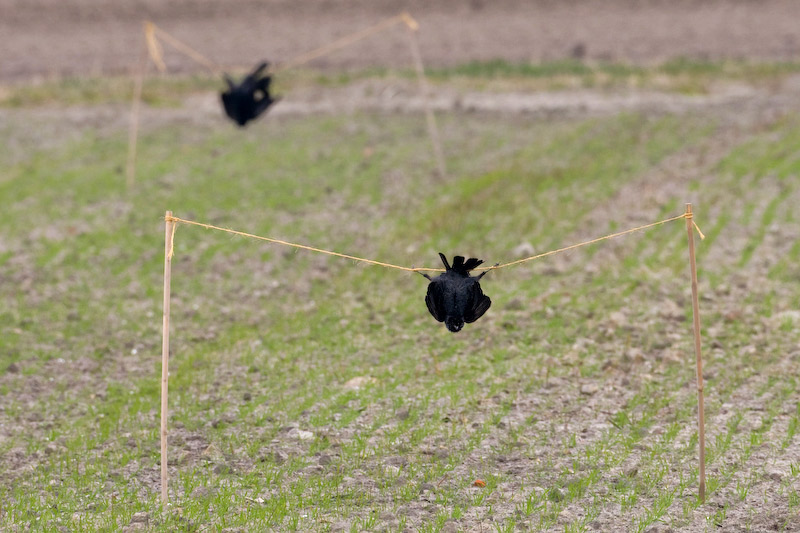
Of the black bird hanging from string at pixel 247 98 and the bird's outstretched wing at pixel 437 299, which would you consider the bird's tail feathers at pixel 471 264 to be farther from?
the black bird hanging from string at pixel 247 98

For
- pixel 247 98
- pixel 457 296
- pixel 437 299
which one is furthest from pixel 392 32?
pixel 457 296

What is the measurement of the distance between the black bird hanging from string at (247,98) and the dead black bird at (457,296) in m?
6.20

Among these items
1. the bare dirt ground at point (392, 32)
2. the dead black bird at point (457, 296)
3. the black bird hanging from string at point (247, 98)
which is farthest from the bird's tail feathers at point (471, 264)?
the bare dirt ground at point (392, 32)

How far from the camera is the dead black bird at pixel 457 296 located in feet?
25.5

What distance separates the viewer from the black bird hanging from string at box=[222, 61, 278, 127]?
1306cm

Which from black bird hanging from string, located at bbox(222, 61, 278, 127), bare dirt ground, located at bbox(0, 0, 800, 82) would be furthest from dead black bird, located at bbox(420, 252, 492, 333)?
bare dirt ground, located at bbox(0, 0, 800, 82)

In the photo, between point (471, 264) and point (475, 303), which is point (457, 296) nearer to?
point (475, 303)

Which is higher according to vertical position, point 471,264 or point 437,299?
point 471,264

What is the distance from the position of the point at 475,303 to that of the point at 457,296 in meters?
0.17

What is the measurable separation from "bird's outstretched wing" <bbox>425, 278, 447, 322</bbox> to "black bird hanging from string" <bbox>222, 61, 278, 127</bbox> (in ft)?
20.2

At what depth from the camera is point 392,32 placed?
2647cm

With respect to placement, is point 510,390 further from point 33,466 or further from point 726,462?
point 33,466

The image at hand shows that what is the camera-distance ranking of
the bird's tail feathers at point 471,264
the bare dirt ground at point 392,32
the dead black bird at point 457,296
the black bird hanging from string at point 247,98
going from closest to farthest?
the bird's tail feathers at point 471,264 < the dead black bird at point 457,296 < the black bird hanging from string at point 247,98 < the bare dirt ground at point 392,32

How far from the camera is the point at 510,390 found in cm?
933
